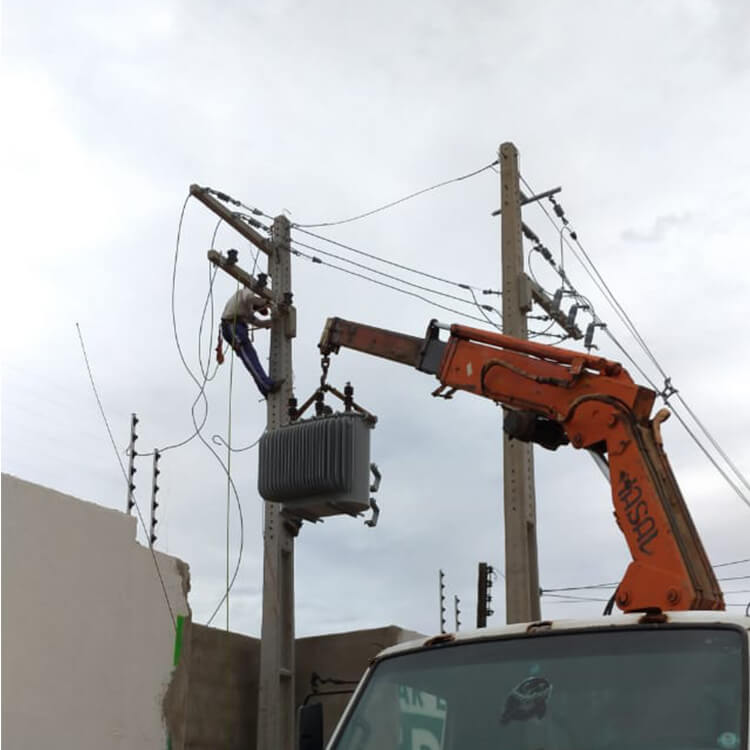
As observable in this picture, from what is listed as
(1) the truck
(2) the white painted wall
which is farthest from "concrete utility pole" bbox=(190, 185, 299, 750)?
(1) the truck

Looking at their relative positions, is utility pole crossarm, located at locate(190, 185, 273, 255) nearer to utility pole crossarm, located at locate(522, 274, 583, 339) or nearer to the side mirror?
utility pole crossarm, located at locate(522, 274, 583, 339)

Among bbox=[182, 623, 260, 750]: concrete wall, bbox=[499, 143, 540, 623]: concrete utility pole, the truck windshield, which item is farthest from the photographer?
bbox=[182, 623, 260, 750]: concrete wall

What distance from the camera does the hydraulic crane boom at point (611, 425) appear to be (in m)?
6.89

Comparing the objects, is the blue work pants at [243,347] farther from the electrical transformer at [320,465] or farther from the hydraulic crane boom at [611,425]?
the hydraulic crane boom at [611,425]

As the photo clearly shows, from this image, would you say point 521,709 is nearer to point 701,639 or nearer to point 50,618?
point 701,639

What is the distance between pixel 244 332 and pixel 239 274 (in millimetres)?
861

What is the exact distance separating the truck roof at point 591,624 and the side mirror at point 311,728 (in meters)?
0.43

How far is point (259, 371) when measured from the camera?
Result: 14117 mm

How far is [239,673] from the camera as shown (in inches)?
527

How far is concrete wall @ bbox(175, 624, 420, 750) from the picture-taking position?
12.3 metres

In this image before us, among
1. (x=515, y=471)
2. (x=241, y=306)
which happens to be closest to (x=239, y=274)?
(x=241, y=306)

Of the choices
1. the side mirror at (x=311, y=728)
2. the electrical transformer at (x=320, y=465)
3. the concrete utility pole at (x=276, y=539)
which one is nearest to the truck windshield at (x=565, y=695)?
the side mirror at (x=311, y=728)

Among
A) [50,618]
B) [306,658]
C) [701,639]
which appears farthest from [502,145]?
[701,639]

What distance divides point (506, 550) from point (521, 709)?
7.69 meters
